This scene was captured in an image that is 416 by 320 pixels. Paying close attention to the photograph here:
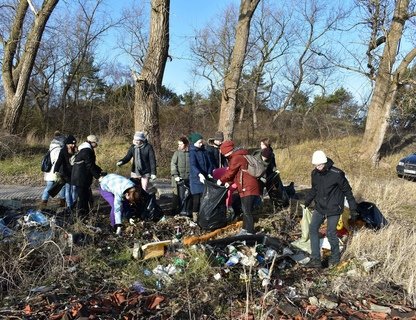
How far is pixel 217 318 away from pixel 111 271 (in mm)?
1462

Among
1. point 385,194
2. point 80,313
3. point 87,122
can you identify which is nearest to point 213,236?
point 80,313

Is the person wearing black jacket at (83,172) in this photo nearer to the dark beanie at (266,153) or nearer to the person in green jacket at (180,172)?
the person in green jacket at (180,172)

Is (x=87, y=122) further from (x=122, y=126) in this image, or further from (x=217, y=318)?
(x=217, y=318)

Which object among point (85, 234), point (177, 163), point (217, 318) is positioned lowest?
point (217, 318)

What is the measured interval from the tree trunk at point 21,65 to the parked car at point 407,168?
13.1 m

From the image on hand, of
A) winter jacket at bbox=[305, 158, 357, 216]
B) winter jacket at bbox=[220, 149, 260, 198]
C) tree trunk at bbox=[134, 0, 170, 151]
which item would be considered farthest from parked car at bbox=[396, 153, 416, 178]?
winter jacket at bbox=[305, 158, 357, 216]

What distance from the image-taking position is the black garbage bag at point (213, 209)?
7098 mm

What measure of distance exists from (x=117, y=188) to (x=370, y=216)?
392cm

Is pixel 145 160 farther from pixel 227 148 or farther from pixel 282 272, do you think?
pixel 282 272

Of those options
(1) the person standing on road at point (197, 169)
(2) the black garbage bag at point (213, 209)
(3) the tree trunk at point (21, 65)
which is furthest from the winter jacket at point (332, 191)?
(3) the tree trunk at point (21, 65)

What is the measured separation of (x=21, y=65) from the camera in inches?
598

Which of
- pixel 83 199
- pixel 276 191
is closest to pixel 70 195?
pixel 83 199

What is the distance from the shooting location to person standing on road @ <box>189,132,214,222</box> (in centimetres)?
781

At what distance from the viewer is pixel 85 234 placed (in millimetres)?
5957
